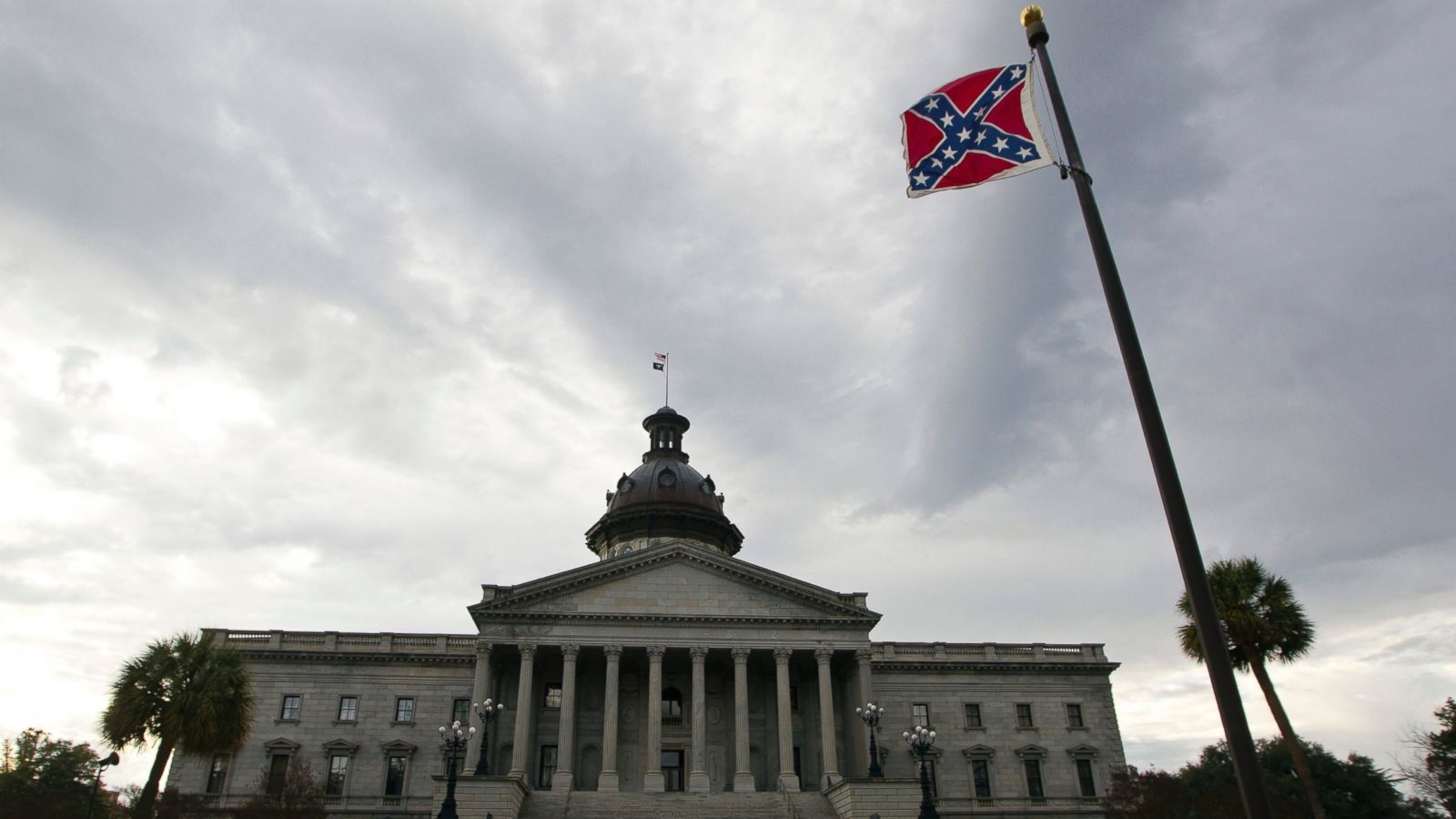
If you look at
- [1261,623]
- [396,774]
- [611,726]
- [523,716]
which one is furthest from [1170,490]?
[396,774]

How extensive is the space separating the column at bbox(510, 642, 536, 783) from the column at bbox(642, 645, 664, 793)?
599 centimetres

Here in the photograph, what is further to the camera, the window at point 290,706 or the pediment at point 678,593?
the window at point 290,706

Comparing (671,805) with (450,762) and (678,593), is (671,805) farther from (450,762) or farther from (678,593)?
(450,762)

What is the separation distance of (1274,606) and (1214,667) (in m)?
28.4

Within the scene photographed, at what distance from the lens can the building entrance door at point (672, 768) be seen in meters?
52.6

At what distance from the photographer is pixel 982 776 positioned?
55.1 metres

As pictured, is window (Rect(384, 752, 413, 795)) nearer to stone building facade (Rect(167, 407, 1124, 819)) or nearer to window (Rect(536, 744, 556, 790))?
stone building facade (Rect(167, 407, 1124, 819))

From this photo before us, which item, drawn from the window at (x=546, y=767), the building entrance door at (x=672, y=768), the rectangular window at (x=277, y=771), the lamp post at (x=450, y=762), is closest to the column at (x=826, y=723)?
the building entrance door at (x=672, y=768)

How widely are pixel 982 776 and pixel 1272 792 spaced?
14969mm

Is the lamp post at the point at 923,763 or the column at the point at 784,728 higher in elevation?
the column at the point at 784,728

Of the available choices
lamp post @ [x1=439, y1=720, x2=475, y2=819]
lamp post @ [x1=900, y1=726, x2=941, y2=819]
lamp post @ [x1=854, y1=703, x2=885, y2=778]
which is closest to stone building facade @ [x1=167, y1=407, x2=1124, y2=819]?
lamp post @ [x1=854, y1=703, x2=885, y2=778]

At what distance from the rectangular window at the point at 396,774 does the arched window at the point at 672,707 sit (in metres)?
14.1

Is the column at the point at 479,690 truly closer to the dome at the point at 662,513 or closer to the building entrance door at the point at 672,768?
the building entrance door at the point at 672,768

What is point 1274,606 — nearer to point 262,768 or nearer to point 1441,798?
point 1441,798
